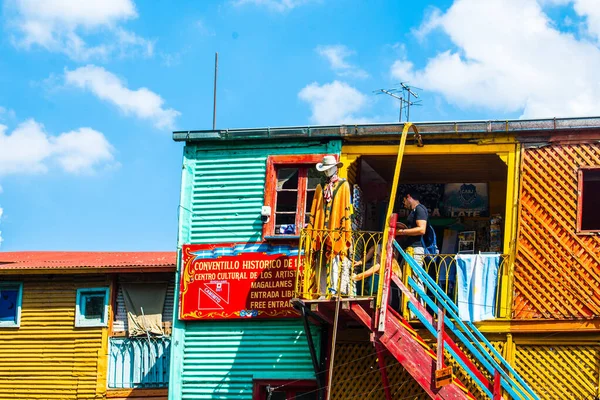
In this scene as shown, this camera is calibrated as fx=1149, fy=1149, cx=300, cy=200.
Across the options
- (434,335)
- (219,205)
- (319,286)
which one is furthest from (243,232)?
(434,335)

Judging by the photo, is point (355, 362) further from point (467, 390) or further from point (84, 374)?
point (84, 374)

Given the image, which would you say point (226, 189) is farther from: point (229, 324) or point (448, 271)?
point (448, 271)

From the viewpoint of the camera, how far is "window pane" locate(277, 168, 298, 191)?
2128cm

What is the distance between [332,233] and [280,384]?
334 centimetres

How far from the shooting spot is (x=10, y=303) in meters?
24.5

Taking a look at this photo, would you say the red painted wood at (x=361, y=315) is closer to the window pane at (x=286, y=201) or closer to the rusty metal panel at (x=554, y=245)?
the rusty metal panel at (x=554, y=245)

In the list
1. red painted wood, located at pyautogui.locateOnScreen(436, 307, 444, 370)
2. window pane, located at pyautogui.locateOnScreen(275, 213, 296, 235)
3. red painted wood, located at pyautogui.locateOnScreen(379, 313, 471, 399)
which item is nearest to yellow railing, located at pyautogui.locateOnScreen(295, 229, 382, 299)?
red painted wood, located at pyautogui.locateOnScreen(379, 313, 471, 399)

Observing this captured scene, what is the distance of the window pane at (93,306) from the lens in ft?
78.8

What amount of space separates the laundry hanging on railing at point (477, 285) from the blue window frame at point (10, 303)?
32.3 feet

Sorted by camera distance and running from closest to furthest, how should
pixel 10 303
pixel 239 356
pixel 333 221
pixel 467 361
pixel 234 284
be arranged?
pixel 467 361, pixel 333 221, pixel 239 356, pixel 234 284, pixel 10 303

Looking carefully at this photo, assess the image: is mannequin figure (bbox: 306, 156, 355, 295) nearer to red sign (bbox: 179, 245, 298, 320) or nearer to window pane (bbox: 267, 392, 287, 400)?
red sign (bbox: 179, 245, 298, 320)

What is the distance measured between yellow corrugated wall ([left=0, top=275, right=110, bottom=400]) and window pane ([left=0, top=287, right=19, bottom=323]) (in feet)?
0.64

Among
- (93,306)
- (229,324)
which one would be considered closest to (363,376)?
(229,324)

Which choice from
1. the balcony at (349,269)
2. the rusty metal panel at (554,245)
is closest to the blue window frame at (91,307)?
the balcony at (349,269)
